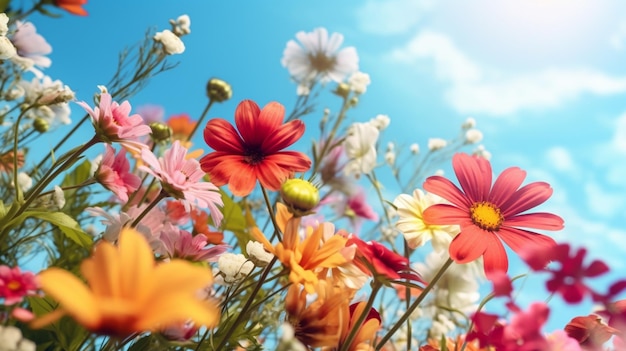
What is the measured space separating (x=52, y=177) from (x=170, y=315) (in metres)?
0.26

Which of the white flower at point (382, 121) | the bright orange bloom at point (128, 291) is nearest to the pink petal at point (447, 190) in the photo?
the bright orange bloom at point (128, 291)

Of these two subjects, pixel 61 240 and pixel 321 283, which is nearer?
pixel 321 283

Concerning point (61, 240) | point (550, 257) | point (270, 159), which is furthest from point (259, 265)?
point (61, 240)

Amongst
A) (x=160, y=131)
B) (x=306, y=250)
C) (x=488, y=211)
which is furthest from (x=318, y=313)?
(x=160, y=131)

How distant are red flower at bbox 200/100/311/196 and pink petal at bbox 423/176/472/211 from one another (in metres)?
0.08

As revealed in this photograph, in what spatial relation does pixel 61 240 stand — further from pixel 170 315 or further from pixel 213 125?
pixel 170 315

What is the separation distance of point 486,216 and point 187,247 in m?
0.20

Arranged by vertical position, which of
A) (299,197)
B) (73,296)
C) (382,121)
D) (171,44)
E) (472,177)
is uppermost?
(382,121)

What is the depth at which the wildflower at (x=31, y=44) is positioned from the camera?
81cm

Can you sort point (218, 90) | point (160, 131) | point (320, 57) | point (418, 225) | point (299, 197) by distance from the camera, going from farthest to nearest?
point (320, 57) → point (218, 90) → point (160, 131) → point (418, 225) → point (299, 197)

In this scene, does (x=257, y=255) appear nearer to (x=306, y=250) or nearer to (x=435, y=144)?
(x=306, y=250)

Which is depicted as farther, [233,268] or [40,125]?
[40,125]

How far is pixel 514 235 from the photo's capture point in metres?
0.36

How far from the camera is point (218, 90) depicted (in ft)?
2.48
